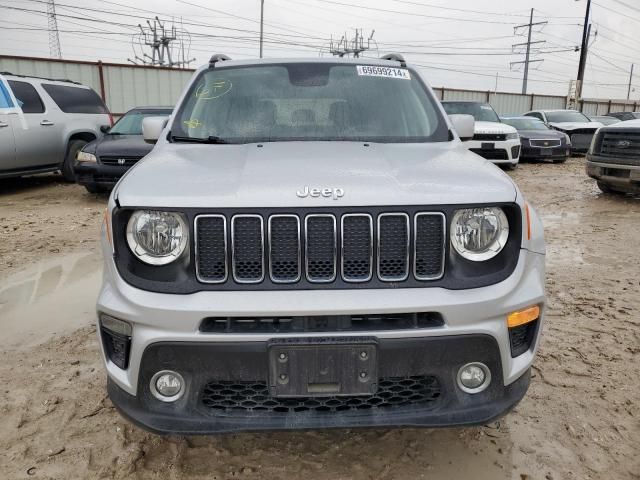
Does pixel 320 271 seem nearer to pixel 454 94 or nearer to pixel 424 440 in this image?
pixel 424 440

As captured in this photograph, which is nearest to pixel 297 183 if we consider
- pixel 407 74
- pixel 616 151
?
pixel 407 74

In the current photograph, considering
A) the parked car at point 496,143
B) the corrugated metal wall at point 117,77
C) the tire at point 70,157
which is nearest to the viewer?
the tire at point 70,157

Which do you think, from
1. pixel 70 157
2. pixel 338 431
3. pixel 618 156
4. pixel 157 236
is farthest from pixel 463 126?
pixel 70 157

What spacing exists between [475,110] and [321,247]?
12.9 meters

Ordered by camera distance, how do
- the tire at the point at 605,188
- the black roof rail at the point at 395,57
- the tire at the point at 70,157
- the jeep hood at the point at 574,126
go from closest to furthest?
the black roof rail at the point at 395,57
the tire at the point at 605,188
the tire at the point at 70,157
the jeep hood at the point at 574,126

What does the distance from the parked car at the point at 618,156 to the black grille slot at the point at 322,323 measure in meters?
7.35

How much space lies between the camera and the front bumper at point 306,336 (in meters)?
1.83

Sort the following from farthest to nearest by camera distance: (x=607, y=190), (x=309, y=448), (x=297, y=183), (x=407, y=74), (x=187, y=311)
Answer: (x=607, y=190)
(x=407, y=74)
(x=309, y=448)
(x=297, y=183)
(x=187, y=311)

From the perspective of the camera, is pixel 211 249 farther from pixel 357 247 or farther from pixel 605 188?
pixel 605 188

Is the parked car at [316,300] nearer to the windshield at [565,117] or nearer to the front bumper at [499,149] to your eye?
the front bumper at [499,149]

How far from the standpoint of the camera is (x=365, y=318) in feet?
6.29

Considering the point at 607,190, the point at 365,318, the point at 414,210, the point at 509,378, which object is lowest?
the point at 607,190

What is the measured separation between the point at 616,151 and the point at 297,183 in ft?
25.3

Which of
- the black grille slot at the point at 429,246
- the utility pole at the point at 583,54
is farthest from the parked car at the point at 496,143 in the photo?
the utility pole at the point at 583,54
